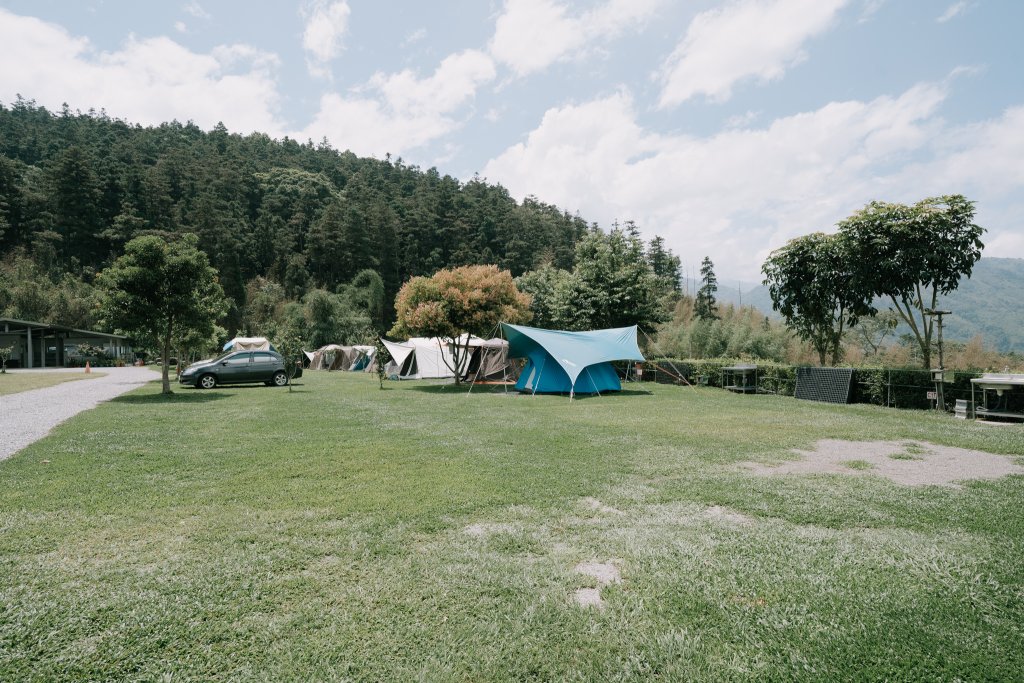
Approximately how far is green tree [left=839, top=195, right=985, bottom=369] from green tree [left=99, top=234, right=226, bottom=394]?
17782 millimetres

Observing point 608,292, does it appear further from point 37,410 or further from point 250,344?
point 250,344

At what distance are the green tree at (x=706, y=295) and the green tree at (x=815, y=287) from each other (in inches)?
835

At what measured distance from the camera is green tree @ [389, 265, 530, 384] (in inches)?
692

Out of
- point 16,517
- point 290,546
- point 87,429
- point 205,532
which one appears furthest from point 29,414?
point 290,546

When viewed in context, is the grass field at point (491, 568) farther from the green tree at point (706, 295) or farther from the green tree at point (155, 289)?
the green tree at point (706, 295)

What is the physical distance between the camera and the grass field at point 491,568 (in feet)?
7.63

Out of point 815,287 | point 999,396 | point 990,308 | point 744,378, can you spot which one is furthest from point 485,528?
point 990,308

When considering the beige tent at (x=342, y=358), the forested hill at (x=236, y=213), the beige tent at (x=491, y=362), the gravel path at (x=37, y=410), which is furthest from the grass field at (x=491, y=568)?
the forested hill at (x=236, y=213)

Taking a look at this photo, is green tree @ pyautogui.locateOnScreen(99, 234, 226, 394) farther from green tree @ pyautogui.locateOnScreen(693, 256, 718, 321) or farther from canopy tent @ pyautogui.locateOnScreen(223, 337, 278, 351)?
green tree @ pyautogui.locateOnScreen(693, 256, 718, 321)

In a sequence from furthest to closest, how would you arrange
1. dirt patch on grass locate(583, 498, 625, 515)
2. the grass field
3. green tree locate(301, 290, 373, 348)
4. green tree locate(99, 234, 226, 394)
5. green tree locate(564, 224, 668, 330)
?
green tree locate(301, 290, 373, 348) → green tree locate(564, 224, 668, 330) → green tree locate(99, 234, 226, 394) → dirt patch on grass locate(583, 498, 625, 515) → the grass field

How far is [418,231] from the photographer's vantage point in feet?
184

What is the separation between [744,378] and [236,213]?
55.9m

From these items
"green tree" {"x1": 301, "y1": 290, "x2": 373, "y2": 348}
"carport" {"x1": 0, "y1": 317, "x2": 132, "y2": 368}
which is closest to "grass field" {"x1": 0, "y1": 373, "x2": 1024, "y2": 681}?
"carport" {"x1": 0, "y1": 317, "x2": 132, "y2": 368}

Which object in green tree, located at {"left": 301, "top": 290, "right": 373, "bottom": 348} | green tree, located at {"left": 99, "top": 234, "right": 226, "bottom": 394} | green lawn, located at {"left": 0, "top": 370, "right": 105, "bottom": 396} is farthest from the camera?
green tree, located at {"left": 301, "top": 290, "right": 373, "bottom": 348}
